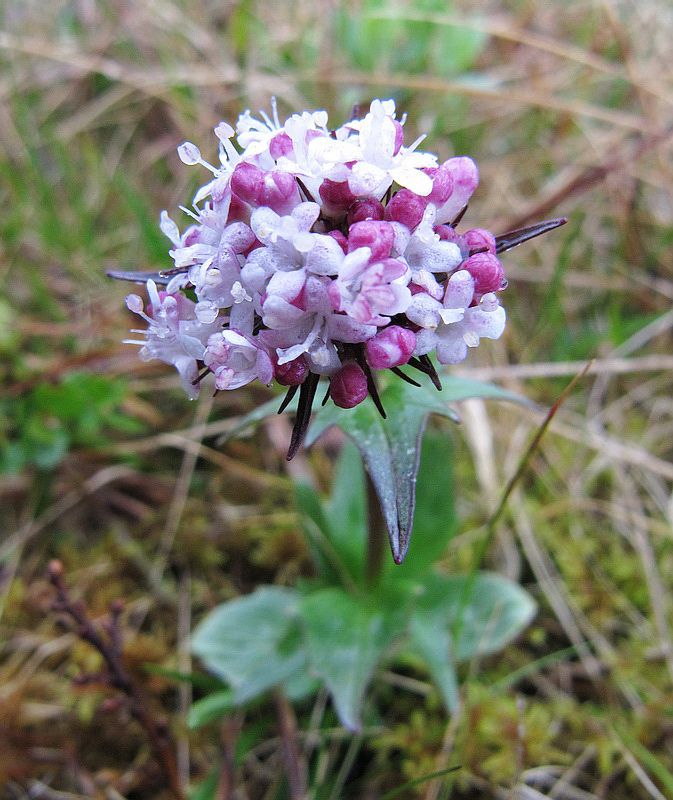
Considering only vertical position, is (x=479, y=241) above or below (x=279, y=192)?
below

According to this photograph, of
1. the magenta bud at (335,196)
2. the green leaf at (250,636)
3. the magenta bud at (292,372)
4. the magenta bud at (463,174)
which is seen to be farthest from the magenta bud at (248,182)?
the green leaf at (250,636)

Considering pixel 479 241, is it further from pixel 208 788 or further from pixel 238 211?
pixel 208 788

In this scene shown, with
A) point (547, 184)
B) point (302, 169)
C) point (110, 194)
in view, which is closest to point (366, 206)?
point (302, 169)

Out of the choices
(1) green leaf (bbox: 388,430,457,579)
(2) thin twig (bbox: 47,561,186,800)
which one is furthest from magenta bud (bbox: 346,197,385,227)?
(2) thin twig (bbox: 47,561,186,800)

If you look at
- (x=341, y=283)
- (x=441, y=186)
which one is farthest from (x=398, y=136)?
(x=341, y=283)

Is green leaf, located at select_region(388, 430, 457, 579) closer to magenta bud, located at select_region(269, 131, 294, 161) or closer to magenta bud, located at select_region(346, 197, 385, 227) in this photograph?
magenta bud, located at select_region(346, 197, 385, 227)

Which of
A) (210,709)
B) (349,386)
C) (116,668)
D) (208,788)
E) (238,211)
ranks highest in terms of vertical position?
(238,211)
